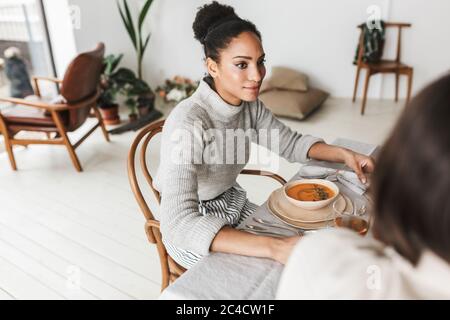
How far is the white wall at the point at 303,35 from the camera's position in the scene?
3.83 meters

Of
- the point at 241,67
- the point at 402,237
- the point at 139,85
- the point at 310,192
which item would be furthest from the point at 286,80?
the point at 402,237

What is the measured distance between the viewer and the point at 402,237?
50 centimetres

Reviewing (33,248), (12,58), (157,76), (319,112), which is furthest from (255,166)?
(12,58)

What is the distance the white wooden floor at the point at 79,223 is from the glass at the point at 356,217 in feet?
1.19

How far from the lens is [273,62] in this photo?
14.4ft

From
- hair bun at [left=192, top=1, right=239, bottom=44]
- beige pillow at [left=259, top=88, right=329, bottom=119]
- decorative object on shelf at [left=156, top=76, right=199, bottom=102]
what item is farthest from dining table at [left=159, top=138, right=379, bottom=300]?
decorative object on shelf at [left=156, top=76, right=199, bottom=102]

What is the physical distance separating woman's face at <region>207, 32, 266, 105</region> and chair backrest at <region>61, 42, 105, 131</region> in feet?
5.66

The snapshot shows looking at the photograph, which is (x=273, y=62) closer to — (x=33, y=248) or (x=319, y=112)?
(x=319, y=112)

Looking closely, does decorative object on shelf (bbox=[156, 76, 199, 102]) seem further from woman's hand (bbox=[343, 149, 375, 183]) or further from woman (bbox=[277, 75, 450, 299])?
woman (bbox=[277, 75, 450, 299])

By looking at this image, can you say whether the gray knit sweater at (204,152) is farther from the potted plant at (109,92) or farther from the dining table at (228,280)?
the potted plant at (109,92)

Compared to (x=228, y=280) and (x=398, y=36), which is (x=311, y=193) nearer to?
(x=228, y=280)

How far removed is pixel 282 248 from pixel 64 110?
2440 mm

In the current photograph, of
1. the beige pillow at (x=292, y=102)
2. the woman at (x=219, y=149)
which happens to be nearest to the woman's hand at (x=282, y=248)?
the woman at (x=219, y=149)
